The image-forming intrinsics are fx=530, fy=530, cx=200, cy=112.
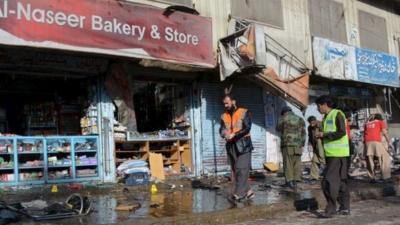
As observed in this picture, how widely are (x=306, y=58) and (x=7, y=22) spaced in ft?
32.1

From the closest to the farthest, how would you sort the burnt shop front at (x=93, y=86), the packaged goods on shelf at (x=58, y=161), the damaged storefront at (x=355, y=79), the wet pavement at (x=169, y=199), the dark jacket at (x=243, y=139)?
1. the wet pavement at (x=169, y=199)
2. the dark jacket at (x=243, y=139)
3. the burnt shop front at (x=93, y=86)
4. the packaged goods on shelf at (x=58, y=161)
5. the damaged storefront at (x=355, y=79)

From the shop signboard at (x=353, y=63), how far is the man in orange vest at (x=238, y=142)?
7882 millimetres

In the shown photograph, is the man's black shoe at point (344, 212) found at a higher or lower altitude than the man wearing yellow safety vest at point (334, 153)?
lower

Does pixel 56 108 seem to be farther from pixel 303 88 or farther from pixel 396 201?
pixel 396 201

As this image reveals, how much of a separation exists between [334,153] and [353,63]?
406 inches

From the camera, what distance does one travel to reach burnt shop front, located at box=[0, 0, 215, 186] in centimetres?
1016

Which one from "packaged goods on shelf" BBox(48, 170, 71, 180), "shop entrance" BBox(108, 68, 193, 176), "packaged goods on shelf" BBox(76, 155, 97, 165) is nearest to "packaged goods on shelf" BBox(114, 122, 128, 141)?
"shop entrance" BBox(108, 68, 193, 176)

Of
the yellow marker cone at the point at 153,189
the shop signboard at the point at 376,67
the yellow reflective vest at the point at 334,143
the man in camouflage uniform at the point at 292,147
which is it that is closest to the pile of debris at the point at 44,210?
the yellow marker cone at the point at 153,189

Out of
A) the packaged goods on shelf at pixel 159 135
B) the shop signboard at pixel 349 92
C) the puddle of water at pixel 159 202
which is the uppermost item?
the shop signboard at pixel 349 92

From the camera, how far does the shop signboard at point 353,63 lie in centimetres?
1659

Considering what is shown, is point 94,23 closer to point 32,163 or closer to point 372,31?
point 32,163

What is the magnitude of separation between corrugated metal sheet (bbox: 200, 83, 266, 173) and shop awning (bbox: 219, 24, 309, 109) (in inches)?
32.7

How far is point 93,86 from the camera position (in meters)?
12.2

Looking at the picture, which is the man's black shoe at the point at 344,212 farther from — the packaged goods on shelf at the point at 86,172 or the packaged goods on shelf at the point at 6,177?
the packaged goods on shelf at the point at 6,177
